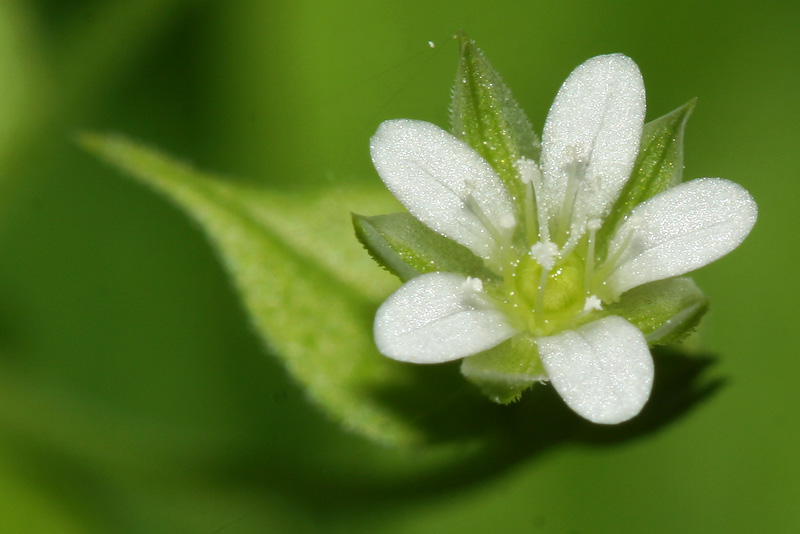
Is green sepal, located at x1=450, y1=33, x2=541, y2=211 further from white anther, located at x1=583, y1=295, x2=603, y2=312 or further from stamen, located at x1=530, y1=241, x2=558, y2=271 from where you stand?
white anther, located at x1=583, y1=295, x2=603, y2=312

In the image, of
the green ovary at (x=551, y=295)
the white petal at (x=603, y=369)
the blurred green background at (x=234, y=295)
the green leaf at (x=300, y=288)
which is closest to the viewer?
the white petal at (x=603, y=369)

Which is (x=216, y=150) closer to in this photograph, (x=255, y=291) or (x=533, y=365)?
(x=255, y=291)

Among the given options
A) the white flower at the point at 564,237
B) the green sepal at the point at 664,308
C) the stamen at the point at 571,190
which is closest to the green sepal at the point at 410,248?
the white flower at the point at 564,237

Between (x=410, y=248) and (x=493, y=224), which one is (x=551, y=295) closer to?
(x=493, y=224)

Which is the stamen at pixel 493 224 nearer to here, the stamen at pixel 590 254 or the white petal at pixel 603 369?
the stamen at pixel 590 254

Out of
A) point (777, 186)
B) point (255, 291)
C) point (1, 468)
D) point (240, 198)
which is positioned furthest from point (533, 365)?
point (1, 468)
